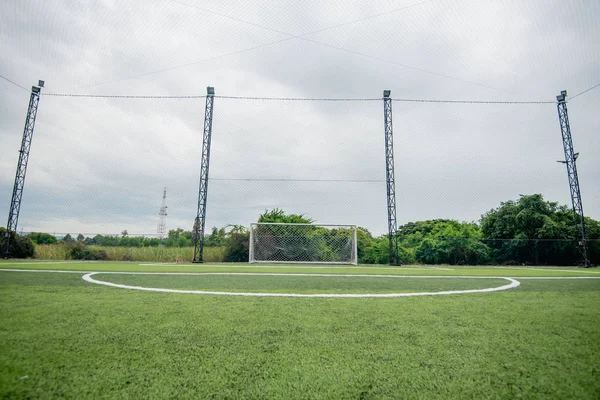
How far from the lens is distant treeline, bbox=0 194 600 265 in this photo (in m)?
15.0

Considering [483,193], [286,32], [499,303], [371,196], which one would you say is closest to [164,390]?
[499,303]

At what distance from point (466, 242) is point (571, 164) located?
615 centimetres

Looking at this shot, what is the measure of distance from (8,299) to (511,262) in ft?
67.4

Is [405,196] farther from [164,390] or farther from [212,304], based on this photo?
[164,390]

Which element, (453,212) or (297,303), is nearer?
(297,303)

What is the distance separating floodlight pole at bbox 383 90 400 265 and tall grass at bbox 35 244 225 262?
8695mm

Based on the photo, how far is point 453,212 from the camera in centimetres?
1686

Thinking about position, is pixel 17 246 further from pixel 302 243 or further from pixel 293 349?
pixel 293 349

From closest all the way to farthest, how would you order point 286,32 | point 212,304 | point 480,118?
point 212,304 → point 286,32 → point 480,118

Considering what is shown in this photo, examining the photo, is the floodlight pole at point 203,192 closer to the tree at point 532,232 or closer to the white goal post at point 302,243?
the white goal post at point 302,243

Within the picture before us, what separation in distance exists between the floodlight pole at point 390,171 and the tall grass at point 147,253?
870cm

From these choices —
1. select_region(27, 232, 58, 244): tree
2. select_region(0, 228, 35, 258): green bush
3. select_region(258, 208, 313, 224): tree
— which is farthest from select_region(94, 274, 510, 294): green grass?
select_region(27, 232, 58, 244): tree

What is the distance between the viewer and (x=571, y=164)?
13859 millimetres

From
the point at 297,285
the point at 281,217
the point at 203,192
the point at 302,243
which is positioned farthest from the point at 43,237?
the point at 297,285
